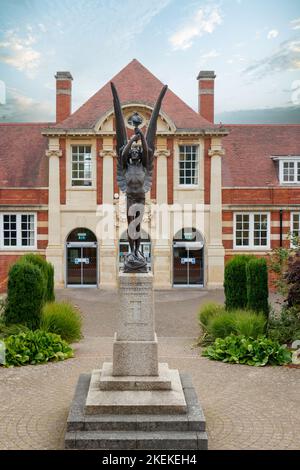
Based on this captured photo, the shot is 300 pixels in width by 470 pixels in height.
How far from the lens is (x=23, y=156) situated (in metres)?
29.3

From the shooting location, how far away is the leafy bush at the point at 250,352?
12000 mm

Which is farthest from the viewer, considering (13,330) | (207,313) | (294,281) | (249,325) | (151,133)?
(207,313)

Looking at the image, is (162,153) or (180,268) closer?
(162,153)

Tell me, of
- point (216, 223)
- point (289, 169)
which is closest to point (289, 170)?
point (289, 169)

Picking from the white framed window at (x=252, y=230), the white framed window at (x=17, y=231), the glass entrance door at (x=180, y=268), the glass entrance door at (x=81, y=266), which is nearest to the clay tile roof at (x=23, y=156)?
→ the white framed window at (x=17, y=231)

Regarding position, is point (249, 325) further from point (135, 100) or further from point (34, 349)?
point (135, 100)

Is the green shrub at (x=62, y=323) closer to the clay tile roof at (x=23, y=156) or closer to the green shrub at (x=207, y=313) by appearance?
the green shrub at (x=207, y=313)

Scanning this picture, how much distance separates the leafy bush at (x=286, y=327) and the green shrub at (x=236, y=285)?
57.3 inches

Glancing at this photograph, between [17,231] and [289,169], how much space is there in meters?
14.4

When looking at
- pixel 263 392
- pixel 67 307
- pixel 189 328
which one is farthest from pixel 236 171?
pixel 263 392

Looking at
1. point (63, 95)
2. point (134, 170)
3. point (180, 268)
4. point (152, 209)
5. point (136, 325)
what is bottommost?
point (180, 268)

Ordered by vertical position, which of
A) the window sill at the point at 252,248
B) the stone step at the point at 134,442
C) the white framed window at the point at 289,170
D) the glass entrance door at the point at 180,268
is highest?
the white framed window at the point at 289,170

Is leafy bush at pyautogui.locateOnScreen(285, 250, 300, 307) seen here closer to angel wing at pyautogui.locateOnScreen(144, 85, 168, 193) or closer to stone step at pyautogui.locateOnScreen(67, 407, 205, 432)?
angel wing at pyautogui.locateOnScreen(144, 85, 168, 193)

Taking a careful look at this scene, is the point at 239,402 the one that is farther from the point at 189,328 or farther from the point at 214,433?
the point at 189,328
